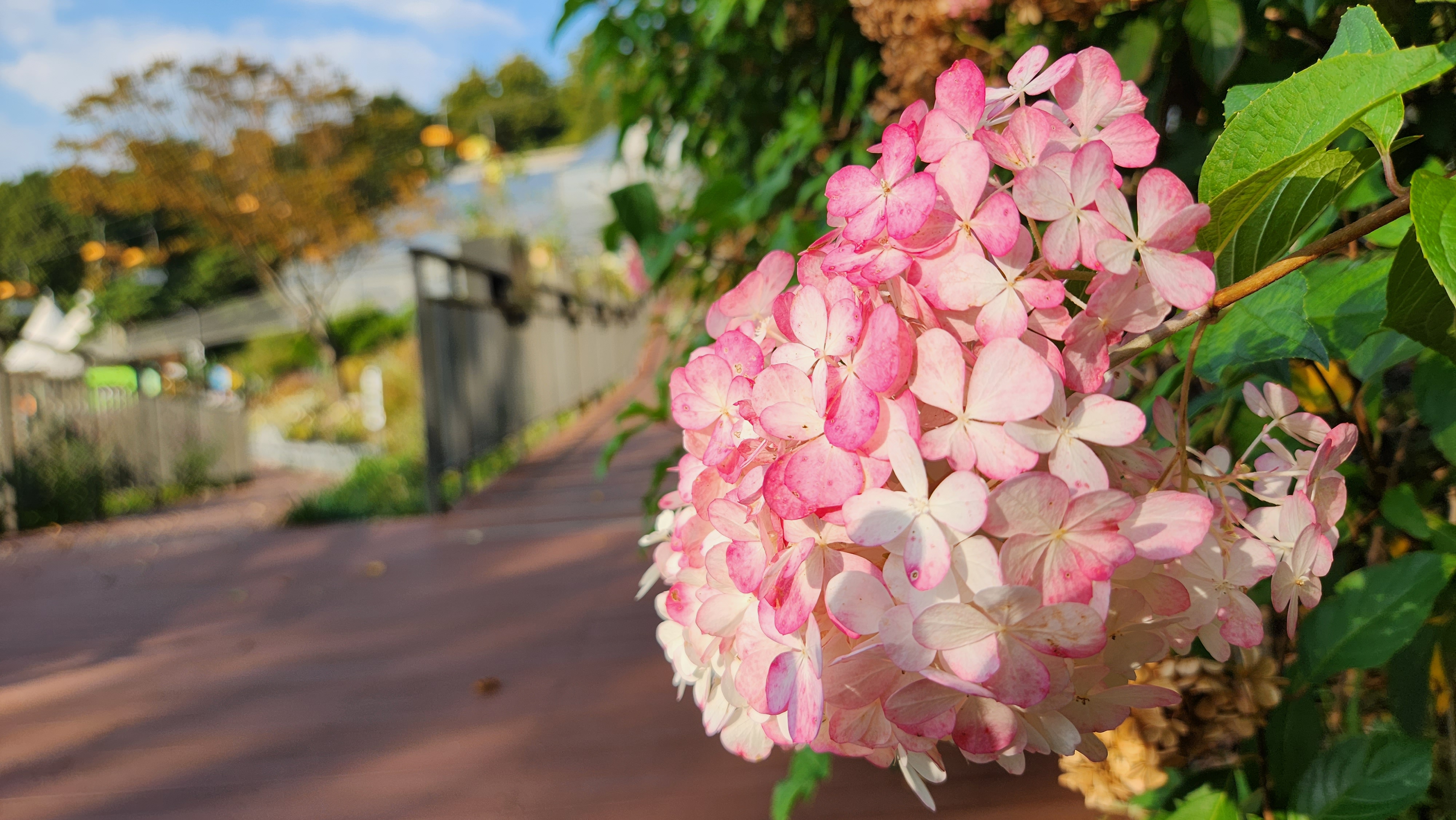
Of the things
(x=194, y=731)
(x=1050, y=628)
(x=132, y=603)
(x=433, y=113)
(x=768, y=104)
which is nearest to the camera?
(x=1050, y=628)

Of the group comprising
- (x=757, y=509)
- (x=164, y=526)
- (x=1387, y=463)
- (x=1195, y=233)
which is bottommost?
(x=164, y=526)

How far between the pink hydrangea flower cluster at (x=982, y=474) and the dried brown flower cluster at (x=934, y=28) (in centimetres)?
66

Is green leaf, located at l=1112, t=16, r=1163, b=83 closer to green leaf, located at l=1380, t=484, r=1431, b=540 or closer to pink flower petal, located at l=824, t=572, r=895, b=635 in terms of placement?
green leaf, located at l=1380, t=484, r=1431, b=540

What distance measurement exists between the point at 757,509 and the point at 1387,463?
36.4 inches

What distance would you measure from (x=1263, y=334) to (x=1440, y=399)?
1.01ft

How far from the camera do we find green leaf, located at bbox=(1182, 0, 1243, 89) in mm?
911

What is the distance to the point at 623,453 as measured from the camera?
6.73m

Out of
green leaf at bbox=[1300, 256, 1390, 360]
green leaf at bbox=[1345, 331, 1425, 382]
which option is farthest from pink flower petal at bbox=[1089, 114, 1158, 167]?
green leaf at bbox=[1345, 331, 1425, 382]

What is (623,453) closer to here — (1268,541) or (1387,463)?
(1387,463)

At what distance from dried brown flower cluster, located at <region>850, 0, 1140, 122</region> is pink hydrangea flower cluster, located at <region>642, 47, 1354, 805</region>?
0.66 m

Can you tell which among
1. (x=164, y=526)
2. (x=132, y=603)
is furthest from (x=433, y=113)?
(x=132, y=603)

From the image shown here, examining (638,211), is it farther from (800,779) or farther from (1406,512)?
(1406,512)

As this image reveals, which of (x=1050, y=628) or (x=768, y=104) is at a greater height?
(x=768, y=104)

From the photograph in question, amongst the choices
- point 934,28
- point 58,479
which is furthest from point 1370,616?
point 58,479
